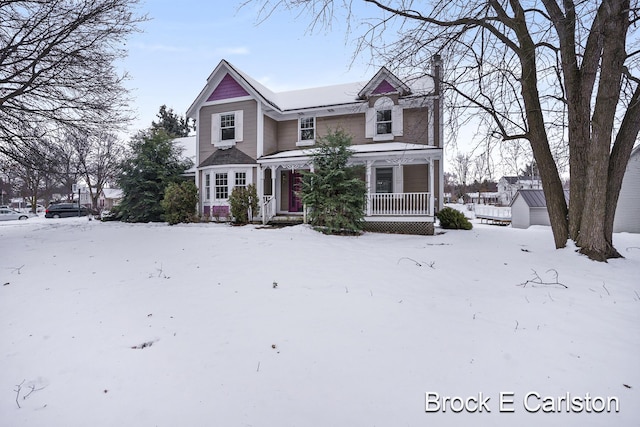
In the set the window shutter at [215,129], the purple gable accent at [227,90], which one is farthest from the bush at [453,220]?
the window shutter at [215,129]

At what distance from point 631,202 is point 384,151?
12.3 meters

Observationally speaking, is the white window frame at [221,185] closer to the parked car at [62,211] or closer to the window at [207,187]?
the window at [207,187]

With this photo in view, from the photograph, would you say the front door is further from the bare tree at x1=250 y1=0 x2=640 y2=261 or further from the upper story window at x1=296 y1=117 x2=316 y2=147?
the bare tree at x1=250 y1=0 x2=640 y2=261

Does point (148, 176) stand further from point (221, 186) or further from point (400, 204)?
point (400, 204)

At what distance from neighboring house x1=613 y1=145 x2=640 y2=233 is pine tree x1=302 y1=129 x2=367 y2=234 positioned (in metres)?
13.1

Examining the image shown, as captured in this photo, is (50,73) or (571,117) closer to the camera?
(571,117)

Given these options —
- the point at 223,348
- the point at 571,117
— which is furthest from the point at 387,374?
the point at 571,117

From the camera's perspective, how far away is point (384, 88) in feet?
46.3

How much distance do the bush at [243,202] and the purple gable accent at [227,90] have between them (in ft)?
17.2

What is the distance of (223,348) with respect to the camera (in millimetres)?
3258

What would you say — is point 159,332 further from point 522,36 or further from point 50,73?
point 50,73

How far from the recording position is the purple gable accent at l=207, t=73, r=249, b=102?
15540mm

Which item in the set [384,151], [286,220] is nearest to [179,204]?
[286,220]

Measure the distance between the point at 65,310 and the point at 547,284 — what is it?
759cm
